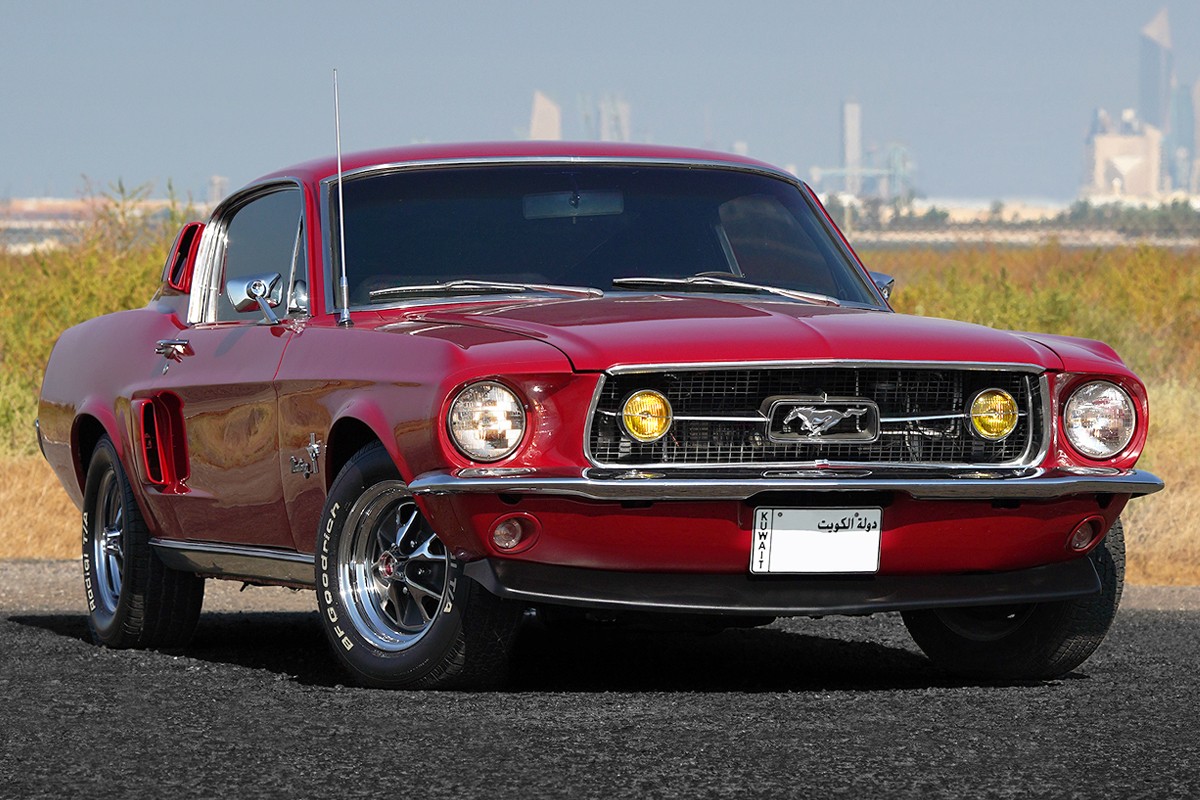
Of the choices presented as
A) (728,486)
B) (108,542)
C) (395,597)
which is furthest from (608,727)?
(108,542)

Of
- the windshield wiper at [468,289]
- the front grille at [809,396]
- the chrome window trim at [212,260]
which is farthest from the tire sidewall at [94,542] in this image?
the front grille at [809,396]

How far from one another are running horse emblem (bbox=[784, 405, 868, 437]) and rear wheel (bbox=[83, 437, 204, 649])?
2847mm

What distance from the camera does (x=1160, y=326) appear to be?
88.7ft

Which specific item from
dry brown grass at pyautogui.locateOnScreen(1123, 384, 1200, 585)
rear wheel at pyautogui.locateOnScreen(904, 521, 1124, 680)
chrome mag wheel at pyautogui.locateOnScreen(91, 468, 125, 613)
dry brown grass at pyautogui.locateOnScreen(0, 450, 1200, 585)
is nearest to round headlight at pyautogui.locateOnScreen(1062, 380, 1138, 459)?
rear wheel at pyautogui.locateOnScreen(904, 521, 1124, 680)

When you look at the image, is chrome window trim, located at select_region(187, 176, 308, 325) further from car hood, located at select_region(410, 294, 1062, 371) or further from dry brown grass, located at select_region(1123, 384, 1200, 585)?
dry brown grass, located at select_region(1123, 384, 1200, 585)

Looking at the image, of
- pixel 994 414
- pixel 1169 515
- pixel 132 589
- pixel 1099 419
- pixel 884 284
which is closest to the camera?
pixel 994 414

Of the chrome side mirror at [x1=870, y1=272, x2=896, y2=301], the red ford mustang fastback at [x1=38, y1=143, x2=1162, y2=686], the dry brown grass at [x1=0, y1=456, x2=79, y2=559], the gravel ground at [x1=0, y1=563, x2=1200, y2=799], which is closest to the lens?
the gravel ground at [x1=0, y1=563, x2=1200, y2=799]

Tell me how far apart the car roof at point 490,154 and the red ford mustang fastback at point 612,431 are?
20mm

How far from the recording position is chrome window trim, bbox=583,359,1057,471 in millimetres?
5477

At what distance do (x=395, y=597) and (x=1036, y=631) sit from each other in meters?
1.94

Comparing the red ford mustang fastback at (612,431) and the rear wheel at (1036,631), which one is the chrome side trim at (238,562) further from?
the rear wheel at (1036,631)

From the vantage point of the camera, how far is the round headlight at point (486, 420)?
18.0 ft

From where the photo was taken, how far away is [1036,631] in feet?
21.1

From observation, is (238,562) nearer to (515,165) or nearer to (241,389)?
(241,389)
